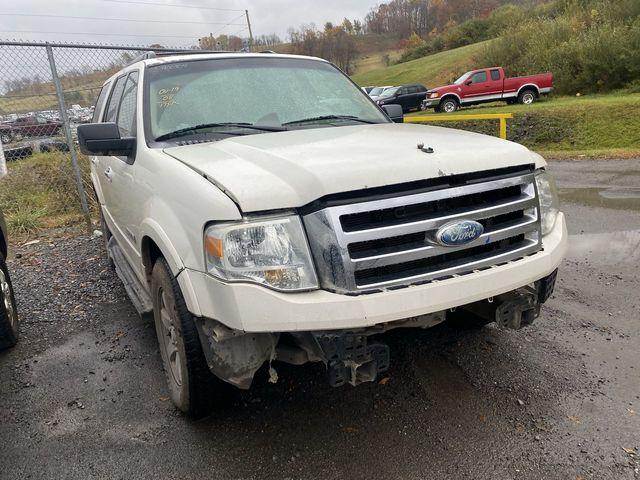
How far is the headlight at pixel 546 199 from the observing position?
109 inches

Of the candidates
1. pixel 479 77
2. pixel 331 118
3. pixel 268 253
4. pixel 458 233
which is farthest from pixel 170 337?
pixel 479 77

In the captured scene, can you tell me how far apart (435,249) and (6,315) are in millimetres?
3357

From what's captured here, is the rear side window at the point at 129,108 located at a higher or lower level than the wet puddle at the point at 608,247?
higher

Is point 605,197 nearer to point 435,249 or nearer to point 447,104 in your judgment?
point 435,249

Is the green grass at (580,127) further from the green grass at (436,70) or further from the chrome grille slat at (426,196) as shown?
the green grass at (436,70)

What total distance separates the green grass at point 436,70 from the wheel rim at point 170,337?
1571 inches

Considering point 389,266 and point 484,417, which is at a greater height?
point 389,266

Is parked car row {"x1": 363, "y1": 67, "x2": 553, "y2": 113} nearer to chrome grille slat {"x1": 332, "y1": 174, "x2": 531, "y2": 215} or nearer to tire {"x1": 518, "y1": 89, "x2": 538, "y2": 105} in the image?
tire {"x1": 518, "y1": 89, "x2": 538, "y2": 105}

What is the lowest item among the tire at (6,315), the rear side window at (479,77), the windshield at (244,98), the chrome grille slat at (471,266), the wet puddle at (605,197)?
the wet puddle at (605,197)

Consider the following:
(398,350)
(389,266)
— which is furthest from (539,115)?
(389,266)

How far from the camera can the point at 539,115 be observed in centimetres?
1540

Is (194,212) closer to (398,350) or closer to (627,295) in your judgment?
(398,350)

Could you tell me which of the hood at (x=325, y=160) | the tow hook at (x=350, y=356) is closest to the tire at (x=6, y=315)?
the hood at (x=325, y=160)

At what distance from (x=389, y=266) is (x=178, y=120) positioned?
1810mm
